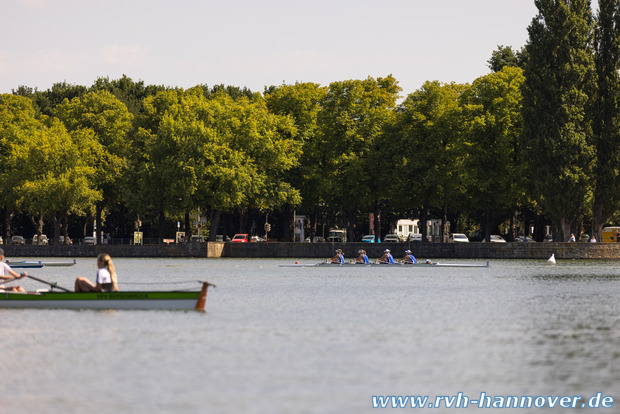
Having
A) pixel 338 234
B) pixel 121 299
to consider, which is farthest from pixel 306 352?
pixel 338 234

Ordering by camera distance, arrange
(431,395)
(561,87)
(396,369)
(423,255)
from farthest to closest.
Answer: (423,255) → (561,87) → (396,369) → (431,395)

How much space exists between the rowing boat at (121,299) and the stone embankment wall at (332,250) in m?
67.6

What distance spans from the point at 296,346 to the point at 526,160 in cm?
7124

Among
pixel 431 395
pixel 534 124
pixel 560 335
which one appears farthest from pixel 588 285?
pixel 431 395

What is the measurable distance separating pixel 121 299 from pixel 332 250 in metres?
76.4

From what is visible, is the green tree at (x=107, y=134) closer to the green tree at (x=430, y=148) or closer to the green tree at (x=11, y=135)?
the green tree at (x=11, y=135)

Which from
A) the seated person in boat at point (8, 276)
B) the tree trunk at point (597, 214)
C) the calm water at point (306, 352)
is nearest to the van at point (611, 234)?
the tree trunk at point (597, 214)

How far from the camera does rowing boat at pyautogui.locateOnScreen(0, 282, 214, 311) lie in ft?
134

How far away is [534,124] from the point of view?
9812cm

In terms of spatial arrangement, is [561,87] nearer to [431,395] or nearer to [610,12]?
[610,12]

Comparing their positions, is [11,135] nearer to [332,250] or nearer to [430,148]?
[332,250]

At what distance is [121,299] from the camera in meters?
40.9

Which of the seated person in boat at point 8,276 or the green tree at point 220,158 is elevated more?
the green tree at point 220,158

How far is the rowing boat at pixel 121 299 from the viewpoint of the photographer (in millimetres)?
40969
